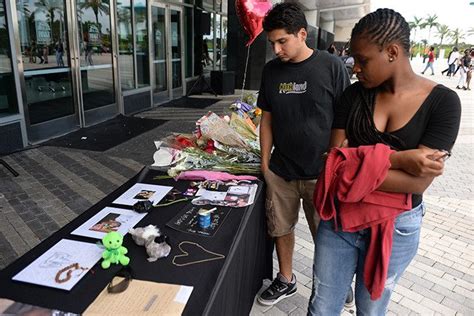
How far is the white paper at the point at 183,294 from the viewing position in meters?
1.17

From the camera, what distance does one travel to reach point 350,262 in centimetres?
153

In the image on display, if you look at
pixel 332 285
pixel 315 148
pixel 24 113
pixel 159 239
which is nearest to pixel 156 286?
pixel 159 239

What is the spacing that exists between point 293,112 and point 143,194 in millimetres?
934

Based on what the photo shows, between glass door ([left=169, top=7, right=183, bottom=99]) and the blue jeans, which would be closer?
the blue jeans

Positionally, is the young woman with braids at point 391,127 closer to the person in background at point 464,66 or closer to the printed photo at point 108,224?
the printed photo at point 108,224

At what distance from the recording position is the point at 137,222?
5.45ft

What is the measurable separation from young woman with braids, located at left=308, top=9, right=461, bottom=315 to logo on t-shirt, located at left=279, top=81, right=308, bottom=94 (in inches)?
23.8

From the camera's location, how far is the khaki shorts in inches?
86.7

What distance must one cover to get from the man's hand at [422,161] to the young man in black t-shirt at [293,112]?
0.88 metres

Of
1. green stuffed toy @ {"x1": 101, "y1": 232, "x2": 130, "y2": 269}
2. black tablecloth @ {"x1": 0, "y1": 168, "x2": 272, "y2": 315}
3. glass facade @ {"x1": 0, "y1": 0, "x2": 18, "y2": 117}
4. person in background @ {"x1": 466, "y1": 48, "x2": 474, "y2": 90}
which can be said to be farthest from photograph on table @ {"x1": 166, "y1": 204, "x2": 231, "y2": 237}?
person in background @ {"x1": 466, "y1": 48, "x2": 474, "y2": 90}

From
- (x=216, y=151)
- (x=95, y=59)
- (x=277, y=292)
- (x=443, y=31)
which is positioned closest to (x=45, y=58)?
(x=95, y=59)

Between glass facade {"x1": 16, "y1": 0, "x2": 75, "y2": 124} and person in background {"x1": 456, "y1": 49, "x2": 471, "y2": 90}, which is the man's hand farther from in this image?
person in background {"x1": 456, "y1": 49, "x2": 471, "y2": 90}

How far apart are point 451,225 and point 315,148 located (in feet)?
8.09

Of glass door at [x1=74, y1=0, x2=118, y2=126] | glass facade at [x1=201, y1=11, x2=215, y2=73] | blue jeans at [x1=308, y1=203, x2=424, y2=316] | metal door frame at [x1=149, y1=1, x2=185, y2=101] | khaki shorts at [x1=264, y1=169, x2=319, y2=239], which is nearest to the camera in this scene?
blue jeans at [x1=308, y1=203, x2=424, y2=316]
